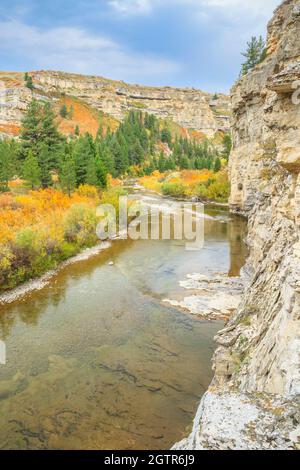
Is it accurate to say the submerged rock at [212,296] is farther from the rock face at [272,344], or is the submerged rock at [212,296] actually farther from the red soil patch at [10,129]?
the red soil patch at [10,129]

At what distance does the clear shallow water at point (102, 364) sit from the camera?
992cm

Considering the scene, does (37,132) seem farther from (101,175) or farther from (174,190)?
(174,190)

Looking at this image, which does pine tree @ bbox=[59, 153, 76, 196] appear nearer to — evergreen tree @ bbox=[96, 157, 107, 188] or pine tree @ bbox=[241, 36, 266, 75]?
evergreen tree @ bbox=[96, 157, 107, 188]

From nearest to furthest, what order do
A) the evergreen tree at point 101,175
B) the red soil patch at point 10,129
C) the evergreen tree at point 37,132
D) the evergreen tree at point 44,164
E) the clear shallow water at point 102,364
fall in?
the clear shallow water at point 102,364
the evergreen tree at point 44,164
the evergreen tree at point 37,132
the evergreen tree at point 101,175
the red soil patch at point 10,129

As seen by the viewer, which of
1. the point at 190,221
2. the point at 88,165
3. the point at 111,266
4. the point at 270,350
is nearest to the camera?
the point at 270,350

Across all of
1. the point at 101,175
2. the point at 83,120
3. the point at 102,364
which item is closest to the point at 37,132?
the point at 101,175

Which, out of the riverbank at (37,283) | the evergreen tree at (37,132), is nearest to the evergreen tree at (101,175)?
the evergreen tree at (37,132)

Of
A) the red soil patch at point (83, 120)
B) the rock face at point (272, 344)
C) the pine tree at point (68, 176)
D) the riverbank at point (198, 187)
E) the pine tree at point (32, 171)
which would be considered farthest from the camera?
the red soil patch at point (83, 120)

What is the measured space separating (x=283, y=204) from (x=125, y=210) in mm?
33922

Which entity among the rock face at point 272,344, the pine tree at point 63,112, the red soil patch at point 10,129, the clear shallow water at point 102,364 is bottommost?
the clear shallow water at point 102,364

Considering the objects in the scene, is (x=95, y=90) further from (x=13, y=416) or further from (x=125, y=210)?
(x=13, y=416)

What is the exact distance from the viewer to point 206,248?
97.5ft

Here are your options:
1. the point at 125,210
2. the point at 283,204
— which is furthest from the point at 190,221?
the point at 283,204

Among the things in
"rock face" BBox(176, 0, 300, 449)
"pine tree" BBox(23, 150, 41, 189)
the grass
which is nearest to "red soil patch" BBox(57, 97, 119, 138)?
"pine tree" BBox(23, 150, 41, 189)
